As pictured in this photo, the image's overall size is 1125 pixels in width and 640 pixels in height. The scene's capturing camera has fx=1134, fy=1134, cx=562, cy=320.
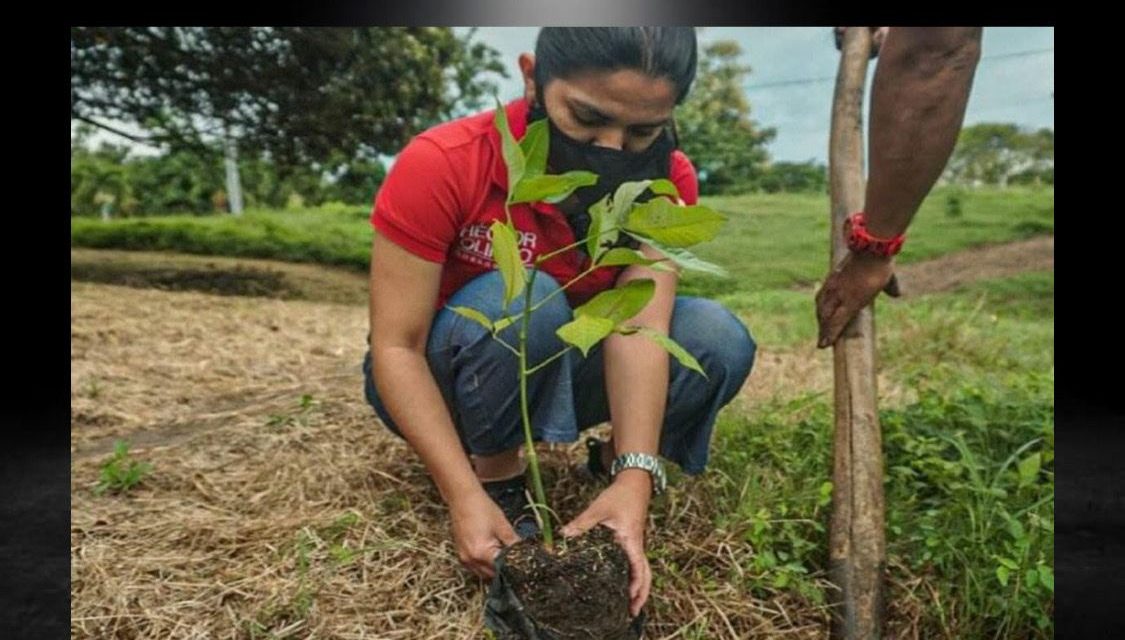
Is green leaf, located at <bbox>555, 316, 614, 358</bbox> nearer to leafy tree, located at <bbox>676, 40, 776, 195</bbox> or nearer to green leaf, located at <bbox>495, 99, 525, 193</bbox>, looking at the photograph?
green leaf, located at <bbox>495, 99, 525, 193</bbox>

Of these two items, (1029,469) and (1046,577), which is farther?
(1029,469)

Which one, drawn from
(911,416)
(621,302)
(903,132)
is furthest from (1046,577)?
(621,302)

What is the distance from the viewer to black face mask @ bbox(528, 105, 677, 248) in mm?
1497

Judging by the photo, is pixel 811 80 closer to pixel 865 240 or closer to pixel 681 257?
pixel 865 240

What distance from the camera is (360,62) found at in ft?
5.91

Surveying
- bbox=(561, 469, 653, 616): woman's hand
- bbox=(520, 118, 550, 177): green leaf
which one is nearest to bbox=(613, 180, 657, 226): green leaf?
bbox=(520, 118, 550, 177): green leaf

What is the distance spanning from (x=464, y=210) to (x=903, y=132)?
0.60m

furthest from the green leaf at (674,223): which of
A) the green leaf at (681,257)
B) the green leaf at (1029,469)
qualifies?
the green leaf at (1029,469)

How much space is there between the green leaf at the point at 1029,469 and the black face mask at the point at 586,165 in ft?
2.19

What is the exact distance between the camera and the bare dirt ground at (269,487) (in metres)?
1.46

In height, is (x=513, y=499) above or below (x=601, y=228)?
below

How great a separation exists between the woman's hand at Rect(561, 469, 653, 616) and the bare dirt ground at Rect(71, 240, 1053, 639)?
115mm

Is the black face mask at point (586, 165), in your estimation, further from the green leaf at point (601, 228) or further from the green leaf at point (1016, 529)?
the green leaf at point (1016, 529)

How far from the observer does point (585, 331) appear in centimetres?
120
